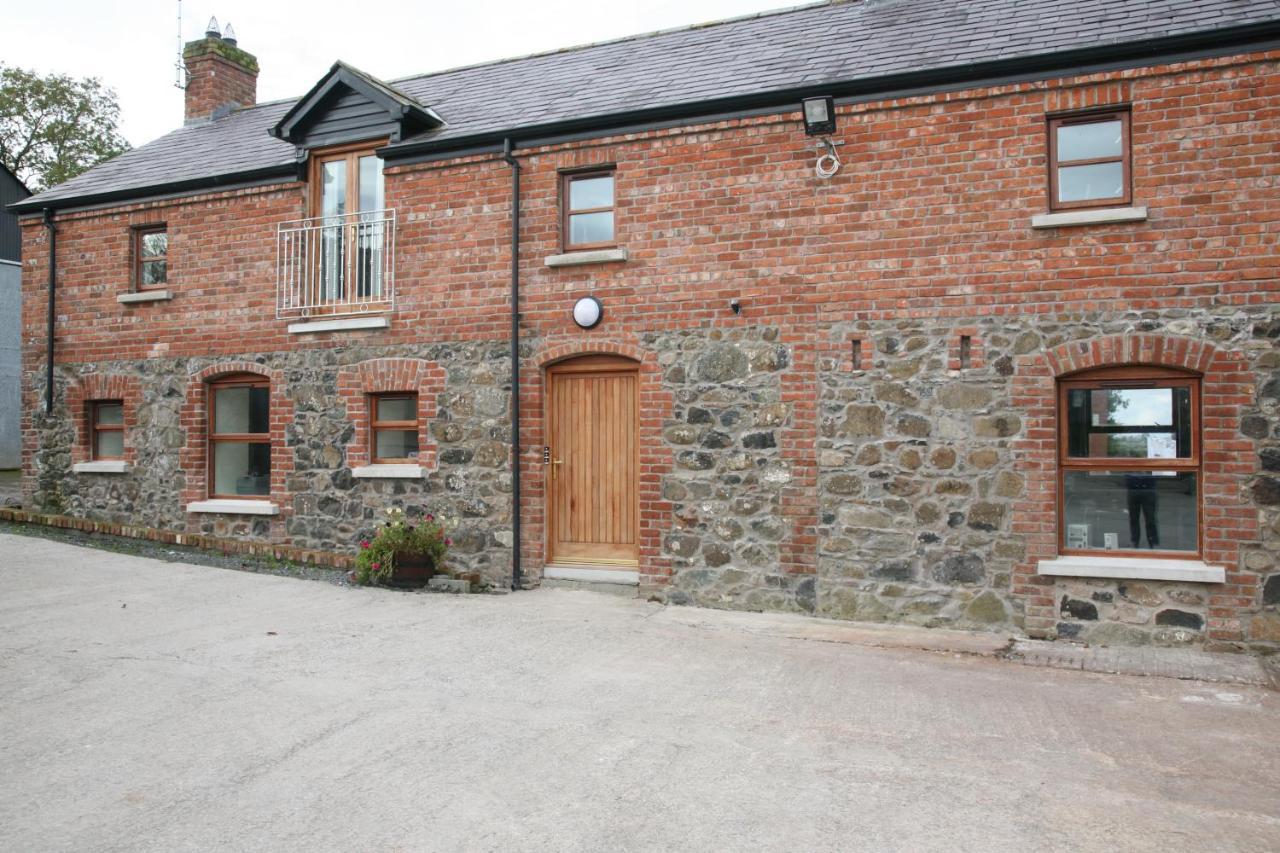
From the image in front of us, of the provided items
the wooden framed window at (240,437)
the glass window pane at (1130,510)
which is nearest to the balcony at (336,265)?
the wooden framed window at (240,437)

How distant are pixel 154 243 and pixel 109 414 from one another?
258cm

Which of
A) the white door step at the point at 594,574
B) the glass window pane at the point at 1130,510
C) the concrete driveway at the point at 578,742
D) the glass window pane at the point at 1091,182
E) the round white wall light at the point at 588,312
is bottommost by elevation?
the concrete driveway at the point at 578,742

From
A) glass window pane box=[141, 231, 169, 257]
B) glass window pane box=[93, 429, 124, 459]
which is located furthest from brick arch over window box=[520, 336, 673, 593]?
glass window pane box=[93, 429, 124, 459]

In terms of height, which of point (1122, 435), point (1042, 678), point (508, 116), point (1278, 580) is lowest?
point (1042, 678)

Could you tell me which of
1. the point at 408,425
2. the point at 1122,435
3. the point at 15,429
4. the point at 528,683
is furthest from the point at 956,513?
the point at 15,429

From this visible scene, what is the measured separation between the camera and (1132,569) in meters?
7.61

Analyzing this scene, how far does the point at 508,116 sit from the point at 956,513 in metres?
6.73

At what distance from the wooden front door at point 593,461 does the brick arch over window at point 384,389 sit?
151 centimetres

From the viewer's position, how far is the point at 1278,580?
7.30 meters

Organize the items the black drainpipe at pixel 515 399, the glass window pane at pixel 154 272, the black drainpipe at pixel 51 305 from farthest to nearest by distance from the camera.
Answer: the black drainpipe at pixel 51 305, the glass window pane at pixel 154 272, the black drainpipe at pixel 515 399

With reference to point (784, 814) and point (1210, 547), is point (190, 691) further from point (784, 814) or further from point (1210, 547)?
point (1210, 547)

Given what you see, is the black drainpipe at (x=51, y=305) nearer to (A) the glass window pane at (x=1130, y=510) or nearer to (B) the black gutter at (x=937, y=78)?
(B) the black gutter at (x=937, y=78)

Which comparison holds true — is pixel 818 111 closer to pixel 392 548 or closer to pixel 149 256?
pixel 392 548

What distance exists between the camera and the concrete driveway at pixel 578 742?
4090 mm
